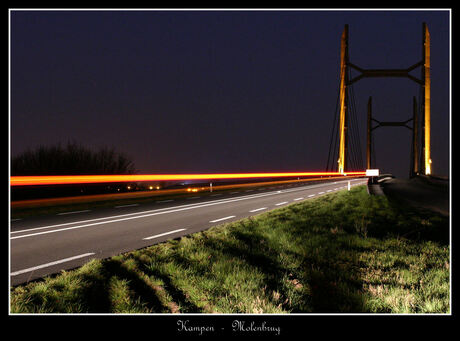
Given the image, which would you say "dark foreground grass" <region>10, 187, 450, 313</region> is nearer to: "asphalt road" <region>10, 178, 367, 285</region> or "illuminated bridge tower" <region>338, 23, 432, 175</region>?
"asphalt road" <region>10, 178, 367, 285</region>

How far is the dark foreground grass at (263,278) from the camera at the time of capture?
3258 millimetres

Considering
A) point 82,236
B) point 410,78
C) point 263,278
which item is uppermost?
point 410,78

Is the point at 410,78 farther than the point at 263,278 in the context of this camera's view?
Yes

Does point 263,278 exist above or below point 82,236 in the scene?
above

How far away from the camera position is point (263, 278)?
3.89 meters

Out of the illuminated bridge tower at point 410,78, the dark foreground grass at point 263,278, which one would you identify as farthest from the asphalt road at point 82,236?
the illuminated bridge tower at point 410,78

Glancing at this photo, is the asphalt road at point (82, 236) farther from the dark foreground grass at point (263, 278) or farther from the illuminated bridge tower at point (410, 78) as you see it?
the illuminated bridge tower at point (410, 78)

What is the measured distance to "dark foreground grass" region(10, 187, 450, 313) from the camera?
128 inches

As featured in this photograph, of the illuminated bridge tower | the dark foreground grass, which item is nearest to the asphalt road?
the dark foreground grass

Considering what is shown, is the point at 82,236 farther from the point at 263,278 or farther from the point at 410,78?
the point at 410,78

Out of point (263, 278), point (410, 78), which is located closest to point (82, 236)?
point (263, 278)
